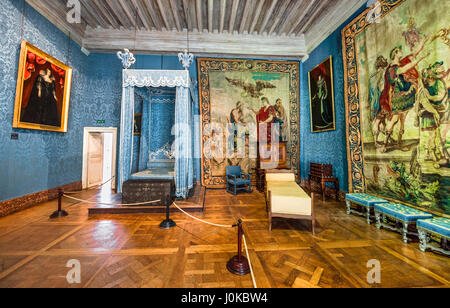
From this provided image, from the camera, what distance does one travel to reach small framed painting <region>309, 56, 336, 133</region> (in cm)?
524

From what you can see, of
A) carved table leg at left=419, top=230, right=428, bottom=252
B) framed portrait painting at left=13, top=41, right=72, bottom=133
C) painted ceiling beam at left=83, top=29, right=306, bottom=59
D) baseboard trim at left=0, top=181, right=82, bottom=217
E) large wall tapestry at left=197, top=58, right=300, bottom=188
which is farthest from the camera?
large wall tapestry at left=197, top=58, right=300, bottom=188

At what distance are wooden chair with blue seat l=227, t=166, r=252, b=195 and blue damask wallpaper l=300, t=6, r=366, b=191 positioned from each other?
2.29 meters

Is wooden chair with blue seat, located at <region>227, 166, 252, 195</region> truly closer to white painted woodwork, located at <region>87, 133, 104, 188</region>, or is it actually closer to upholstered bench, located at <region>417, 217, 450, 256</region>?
upholstered bench, located at <region>417, 217, 450, 256</region>

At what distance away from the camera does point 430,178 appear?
9.37 feet

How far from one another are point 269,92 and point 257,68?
1.02 metres

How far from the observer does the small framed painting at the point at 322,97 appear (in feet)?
17.2

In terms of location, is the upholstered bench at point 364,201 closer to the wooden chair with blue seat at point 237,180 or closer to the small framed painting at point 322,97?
the small framed painting at point 322,97

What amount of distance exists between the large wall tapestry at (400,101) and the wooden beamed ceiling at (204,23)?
51.8 inches

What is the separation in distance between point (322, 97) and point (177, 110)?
4618 mm

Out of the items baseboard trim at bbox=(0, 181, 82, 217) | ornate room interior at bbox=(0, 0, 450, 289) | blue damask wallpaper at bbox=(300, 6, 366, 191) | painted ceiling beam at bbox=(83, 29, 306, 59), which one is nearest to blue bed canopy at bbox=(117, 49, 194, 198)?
ornate room interior at bbox=(0, 0, 450, 289)

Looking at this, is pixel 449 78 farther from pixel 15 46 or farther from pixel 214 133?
pixel 15 46

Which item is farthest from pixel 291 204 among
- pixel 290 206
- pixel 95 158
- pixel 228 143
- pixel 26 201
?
pixel 95 158

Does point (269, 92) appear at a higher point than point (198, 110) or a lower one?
higher

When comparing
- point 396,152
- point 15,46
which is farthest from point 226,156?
point 15,46
